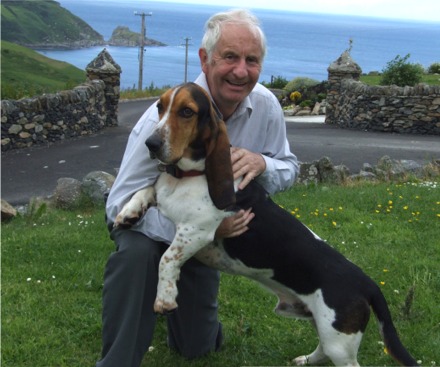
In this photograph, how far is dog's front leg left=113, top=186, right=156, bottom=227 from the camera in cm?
411

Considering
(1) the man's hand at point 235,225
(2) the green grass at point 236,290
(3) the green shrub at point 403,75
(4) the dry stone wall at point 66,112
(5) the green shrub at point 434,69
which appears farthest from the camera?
(5) the green shrub at point 434,69

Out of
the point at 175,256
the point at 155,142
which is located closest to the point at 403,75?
the point at 175,256

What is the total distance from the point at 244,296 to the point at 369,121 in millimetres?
16099

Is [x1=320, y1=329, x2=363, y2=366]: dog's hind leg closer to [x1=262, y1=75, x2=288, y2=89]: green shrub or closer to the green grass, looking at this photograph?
the green grass

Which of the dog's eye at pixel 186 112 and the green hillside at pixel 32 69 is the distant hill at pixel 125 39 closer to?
the green hillside at pixel 32 69

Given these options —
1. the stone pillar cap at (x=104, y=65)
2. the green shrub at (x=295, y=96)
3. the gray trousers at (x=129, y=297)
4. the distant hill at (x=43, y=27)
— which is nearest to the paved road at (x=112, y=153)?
the stone pillar cap at (x=104, y=65)

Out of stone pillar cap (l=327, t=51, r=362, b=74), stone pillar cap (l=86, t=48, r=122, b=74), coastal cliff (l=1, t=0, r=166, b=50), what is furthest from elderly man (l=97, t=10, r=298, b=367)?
coastal cliff (l=1, t=0, r=166, b=50)

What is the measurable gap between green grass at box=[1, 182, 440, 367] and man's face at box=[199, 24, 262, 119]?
2.00 m

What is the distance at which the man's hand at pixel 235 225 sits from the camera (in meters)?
3.99

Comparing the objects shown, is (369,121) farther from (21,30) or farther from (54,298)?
(21,30)

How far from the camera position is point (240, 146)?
4.67 metres

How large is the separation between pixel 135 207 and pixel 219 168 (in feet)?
1.90

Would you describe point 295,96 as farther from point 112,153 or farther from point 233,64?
point 233,64

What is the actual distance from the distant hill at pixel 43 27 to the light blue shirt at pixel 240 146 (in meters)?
71.6
